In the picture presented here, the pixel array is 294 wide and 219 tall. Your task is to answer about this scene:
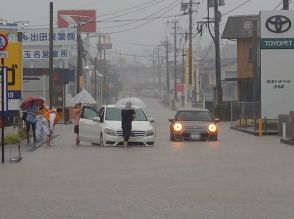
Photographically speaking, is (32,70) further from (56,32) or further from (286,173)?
(286,173)

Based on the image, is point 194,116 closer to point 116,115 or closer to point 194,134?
point 194,134

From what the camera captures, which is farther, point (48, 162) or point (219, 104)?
point (219, 104)

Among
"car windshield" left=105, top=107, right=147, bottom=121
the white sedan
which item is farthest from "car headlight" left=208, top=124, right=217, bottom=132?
"car windshield" left=105, top=107, right=147, bottom=121

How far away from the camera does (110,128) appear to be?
26.2 m

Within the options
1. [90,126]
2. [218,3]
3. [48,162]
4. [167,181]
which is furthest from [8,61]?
[218,3]

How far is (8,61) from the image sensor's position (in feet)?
95.0

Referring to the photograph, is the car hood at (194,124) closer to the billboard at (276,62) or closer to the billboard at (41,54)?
the billboard at (276,62)

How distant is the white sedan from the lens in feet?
85.6

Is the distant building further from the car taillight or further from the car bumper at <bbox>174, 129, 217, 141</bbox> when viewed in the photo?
the car bumper at <bbox>174, 129, 217, 141</bbox>

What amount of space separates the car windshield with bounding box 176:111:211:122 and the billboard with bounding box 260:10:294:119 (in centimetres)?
628

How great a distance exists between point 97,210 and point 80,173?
5655mm

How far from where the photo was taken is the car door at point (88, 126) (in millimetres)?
27102

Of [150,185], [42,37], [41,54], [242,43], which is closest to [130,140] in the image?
[150,185]

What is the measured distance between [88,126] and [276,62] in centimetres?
1223
